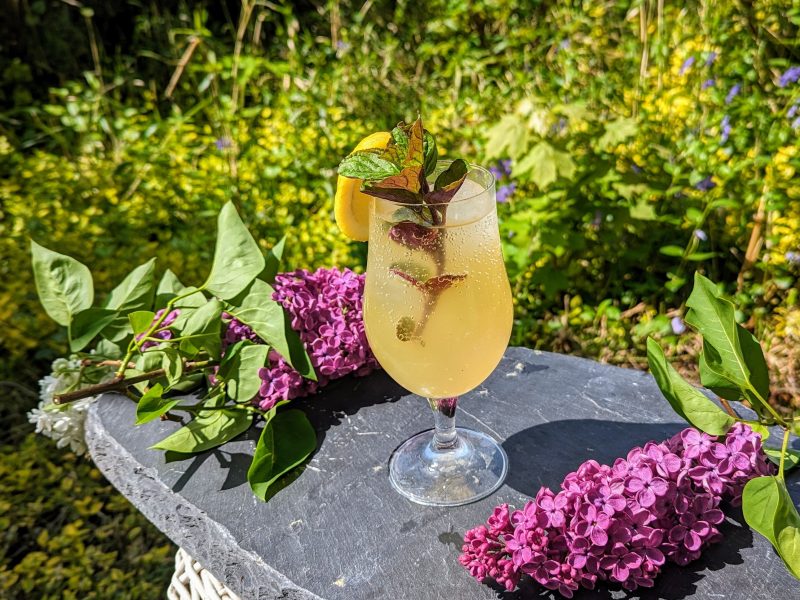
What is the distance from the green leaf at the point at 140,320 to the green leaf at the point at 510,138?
1.54 meters

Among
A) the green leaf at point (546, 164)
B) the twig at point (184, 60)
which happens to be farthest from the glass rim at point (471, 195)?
the twig at point (184, 60)

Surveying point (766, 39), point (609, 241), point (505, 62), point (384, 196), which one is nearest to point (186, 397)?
point (384, 196)

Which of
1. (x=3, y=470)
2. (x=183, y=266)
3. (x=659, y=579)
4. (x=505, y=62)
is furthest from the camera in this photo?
(x=505, y=62)

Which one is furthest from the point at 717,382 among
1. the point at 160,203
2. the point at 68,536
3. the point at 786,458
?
the point at 160,203

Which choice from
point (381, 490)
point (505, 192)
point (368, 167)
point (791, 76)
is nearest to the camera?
point (368, 167)

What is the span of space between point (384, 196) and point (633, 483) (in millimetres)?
555

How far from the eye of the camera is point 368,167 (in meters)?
1.09

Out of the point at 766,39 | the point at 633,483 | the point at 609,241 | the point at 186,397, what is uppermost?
the point at 766,39

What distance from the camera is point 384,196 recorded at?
1.11m

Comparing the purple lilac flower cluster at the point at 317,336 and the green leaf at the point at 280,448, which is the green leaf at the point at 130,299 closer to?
the purple lilac flower cluster at the point at 317,336

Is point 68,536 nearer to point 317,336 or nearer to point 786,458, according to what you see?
point 317,336

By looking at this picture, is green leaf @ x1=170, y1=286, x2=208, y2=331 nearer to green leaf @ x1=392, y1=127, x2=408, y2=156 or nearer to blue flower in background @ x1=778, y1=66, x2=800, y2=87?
green leaf @ x1=392, y1=127, x2=408, y2=156

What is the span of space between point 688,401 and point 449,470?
432 millimetres

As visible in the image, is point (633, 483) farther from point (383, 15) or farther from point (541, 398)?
point (383, 15)
